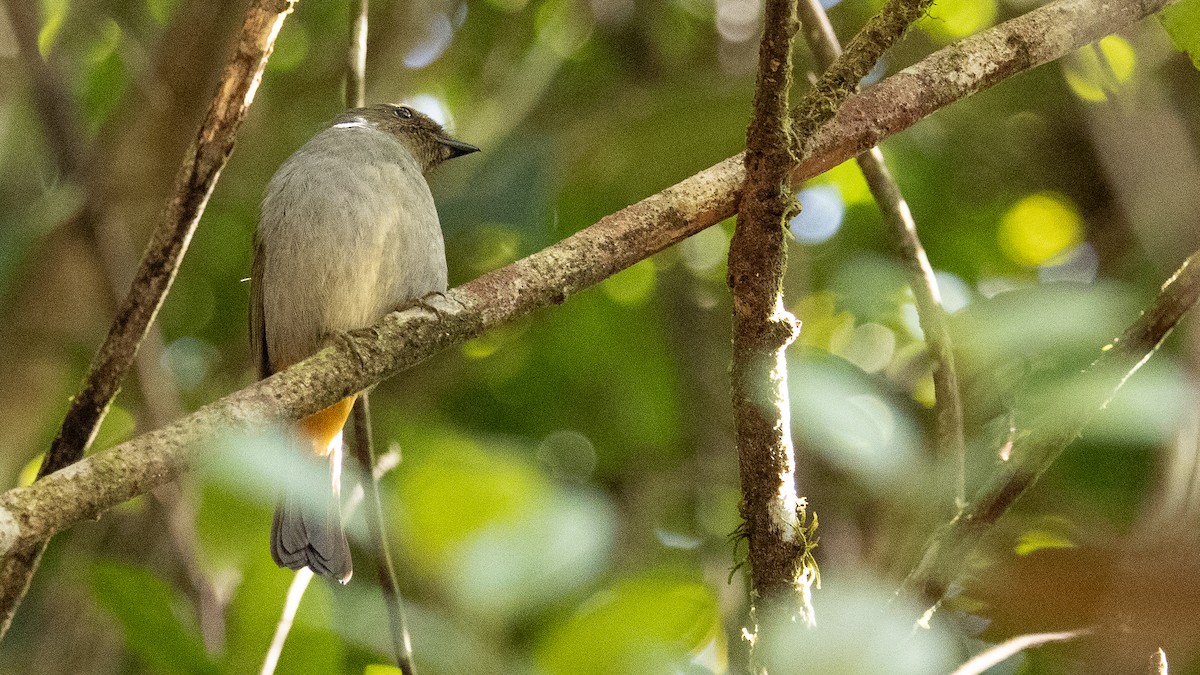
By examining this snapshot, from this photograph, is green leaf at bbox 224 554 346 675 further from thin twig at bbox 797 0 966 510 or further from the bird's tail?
thin twig at bbox 797 0 966 510

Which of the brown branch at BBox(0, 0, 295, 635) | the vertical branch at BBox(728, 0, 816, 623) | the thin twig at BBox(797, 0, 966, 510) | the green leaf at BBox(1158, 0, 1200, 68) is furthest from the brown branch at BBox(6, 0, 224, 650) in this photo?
the green leaf at BBox(1158, 0, 1200, 68)

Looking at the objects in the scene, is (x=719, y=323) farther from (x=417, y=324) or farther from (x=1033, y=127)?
(x=417, y=324)

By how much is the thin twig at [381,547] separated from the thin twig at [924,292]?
1384mm

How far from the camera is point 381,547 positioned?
322cm

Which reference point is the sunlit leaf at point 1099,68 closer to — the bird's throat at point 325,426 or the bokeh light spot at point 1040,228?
the bokeh light spot at point 1040,228

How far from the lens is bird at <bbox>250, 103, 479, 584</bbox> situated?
398 centimetres

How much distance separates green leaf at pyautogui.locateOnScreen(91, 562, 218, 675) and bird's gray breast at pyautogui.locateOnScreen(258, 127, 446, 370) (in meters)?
1.40

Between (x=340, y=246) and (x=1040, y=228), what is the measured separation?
9.43ft

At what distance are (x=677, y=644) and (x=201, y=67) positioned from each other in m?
3.32

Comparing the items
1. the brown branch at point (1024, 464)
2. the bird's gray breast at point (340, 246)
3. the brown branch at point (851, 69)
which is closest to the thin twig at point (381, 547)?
the bird's gray breast at point (340, 246)

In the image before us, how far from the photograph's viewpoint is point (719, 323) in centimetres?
532

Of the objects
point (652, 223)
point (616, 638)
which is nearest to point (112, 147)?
point (652, 223)

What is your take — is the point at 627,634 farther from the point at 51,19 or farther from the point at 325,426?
the point at 51,19

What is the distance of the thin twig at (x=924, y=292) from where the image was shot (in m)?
3.10
